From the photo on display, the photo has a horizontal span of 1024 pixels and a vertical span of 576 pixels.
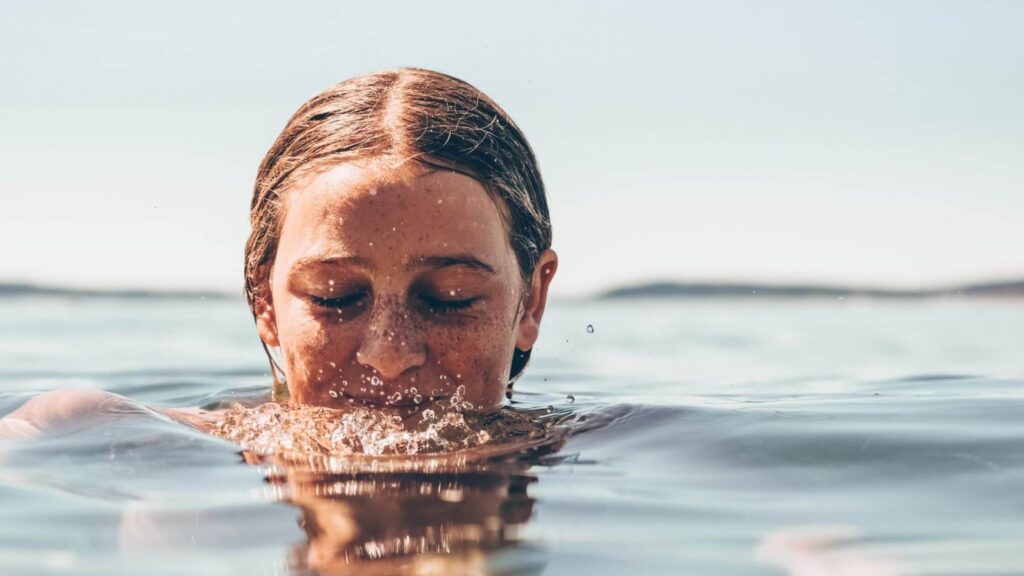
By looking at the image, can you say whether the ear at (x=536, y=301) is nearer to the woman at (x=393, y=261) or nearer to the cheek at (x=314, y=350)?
the woman at (x=393, y=261)

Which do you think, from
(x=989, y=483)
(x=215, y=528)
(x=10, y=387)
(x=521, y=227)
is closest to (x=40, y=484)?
(x=215, y=528)

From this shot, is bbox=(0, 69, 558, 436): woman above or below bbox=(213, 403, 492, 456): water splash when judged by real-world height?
above

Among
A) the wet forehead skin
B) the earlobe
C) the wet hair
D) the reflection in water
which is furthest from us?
the earlobe

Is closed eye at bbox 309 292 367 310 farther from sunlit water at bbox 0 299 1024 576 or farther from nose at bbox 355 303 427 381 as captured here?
sunlit water at bbox 0 299 1024 576

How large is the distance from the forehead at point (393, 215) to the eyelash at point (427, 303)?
16 cm

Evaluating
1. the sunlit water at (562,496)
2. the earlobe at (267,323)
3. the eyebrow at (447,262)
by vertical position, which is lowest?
the sunlit water at (562,496)

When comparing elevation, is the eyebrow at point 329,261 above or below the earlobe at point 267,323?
above

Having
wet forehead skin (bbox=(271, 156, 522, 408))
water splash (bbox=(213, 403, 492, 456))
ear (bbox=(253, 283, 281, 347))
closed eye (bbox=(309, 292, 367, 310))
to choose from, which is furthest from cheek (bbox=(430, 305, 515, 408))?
ear (bbox=(253, 283, 281, 347))

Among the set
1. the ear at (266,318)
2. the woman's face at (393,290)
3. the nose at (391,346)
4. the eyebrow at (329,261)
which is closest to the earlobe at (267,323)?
the ear at (266,318)

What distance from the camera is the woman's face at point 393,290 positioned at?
3527mm

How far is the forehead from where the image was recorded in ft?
11.6

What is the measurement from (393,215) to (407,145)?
0.35m

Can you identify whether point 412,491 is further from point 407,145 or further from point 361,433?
point 407,145

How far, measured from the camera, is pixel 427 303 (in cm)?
361
